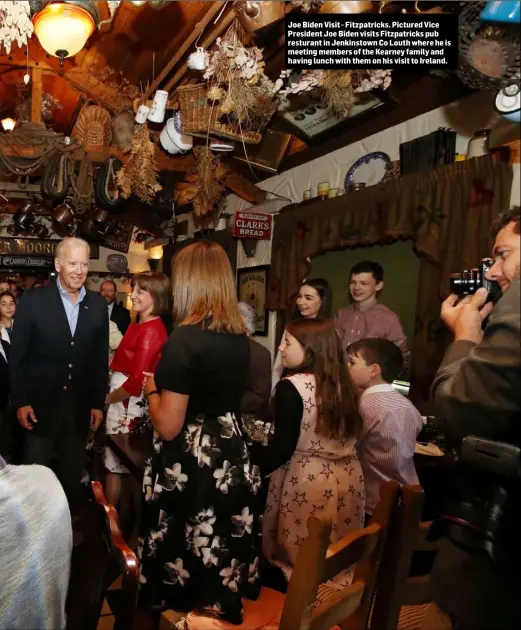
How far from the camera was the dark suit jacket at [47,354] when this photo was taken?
256 centimetres

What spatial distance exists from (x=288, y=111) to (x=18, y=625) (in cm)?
359

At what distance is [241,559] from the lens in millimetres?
1629

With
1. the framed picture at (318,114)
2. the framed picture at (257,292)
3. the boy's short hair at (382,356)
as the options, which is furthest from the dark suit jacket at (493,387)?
the framed picture at (257,292)

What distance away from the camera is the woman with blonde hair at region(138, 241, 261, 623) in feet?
5.17

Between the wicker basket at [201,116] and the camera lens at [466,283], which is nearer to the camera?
the camera lens at [466,283]

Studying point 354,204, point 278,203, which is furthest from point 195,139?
point 354,204

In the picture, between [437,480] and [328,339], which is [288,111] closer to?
[328,339]

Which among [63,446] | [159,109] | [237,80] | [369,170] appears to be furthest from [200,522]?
[159,109]

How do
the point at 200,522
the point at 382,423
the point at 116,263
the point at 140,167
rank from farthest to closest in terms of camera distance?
the point at 116,263 < the point at 140,167 < the point at 382,423 < the point at 200,522

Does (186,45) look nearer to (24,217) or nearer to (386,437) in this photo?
(386,437)

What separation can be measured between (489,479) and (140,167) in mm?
3898

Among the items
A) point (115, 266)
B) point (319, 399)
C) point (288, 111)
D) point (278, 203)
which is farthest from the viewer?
point (115, 266)

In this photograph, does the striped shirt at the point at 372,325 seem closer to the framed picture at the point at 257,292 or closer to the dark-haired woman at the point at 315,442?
the dark-haired woman at the point at 315,442

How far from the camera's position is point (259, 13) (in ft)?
7.23
